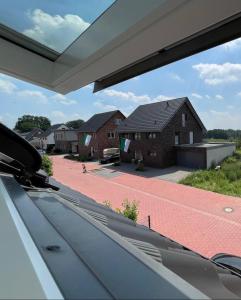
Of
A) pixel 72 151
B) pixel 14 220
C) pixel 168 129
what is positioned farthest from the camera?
pixel 72 151

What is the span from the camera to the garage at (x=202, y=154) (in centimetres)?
1787

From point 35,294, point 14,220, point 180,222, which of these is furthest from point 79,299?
point 180,222

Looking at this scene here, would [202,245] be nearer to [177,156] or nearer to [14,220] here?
[14,220]

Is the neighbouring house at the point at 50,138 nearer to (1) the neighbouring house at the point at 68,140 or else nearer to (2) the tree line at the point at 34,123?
(1) the neighbouring house at the point at 68,140

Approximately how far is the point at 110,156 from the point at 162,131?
24.3 feet

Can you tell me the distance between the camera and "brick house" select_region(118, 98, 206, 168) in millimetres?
19672

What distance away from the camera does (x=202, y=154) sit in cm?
1795

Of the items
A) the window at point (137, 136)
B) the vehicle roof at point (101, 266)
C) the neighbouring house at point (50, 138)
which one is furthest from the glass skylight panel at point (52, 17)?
the neighbouring house at point (50, 138)

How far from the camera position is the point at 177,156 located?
20109 mm

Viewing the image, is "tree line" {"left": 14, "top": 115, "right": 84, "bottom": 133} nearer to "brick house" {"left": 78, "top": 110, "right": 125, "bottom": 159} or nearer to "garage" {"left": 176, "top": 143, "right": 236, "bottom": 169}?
"brick house" {"left": 78, "top": 110, "right": 125, "bottom": 159}

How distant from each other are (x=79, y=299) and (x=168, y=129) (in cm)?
1968

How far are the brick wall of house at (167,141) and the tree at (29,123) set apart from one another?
19.4 meters

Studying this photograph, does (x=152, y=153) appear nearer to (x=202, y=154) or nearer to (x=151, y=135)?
(x=151, y=135)

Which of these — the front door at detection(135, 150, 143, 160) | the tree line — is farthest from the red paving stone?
the tree line
